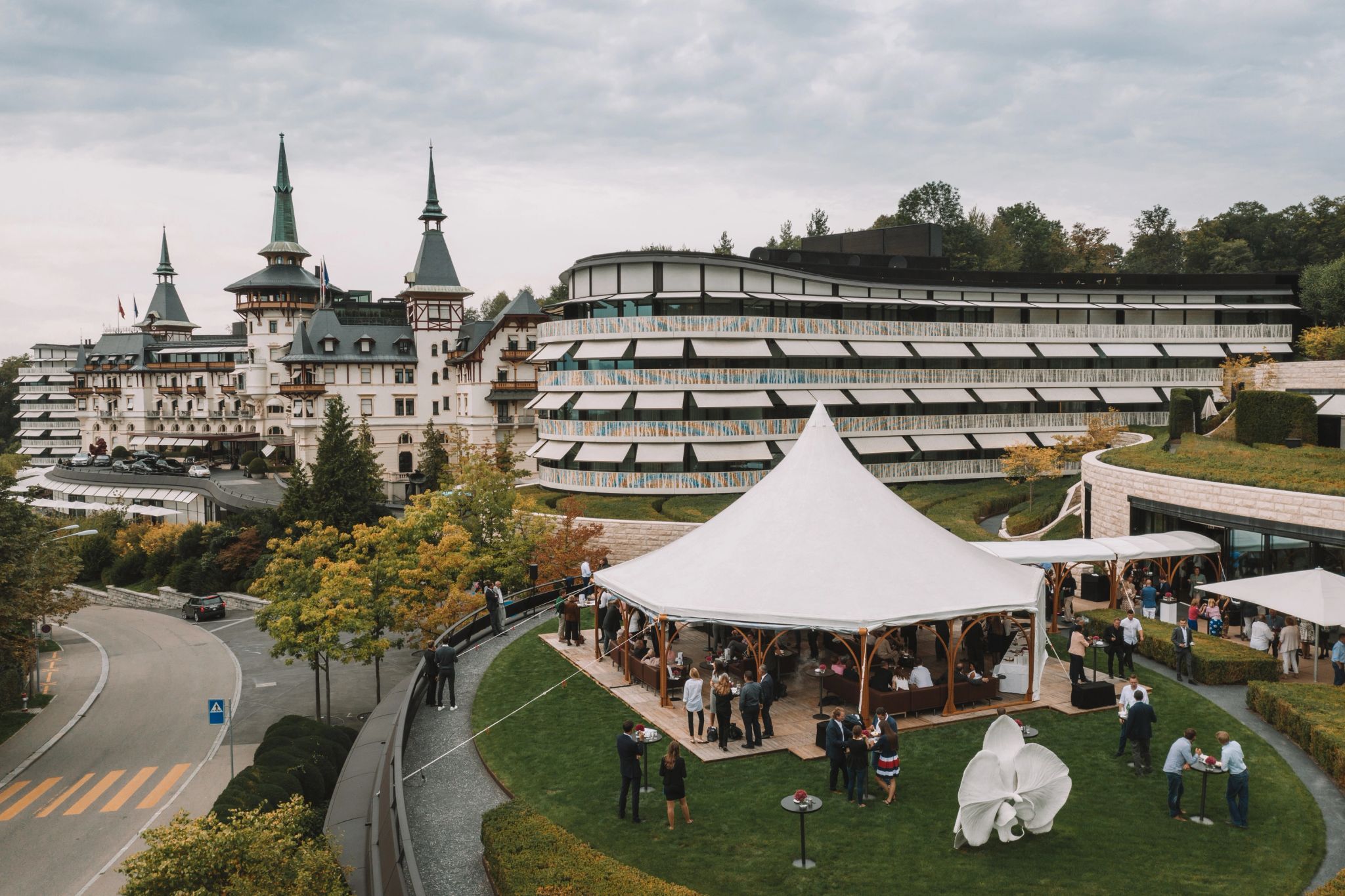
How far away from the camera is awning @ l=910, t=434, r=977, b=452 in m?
56.6

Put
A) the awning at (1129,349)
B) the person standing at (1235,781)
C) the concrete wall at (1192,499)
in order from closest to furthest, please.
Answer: the person standing at (1235,781) < the concrete wall at (1192,499) < the awning at (1129,349)

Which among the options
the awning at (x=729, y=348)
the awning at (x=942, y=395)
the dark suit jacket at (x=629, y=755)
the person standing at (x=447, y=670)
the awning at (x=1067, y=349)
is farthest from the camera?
the awning at (x=1067, y=349)

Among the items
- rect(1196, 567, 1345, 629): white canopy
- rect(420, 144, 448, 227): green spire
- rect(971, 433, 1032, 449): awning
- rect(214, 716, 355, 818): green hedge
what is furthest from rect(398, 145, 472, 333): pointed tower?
rect(1196, 567, 1345, 629): white canopy

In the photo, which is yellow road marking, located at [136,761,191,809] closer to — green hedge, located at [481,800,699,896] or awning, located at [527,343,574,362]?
green hedge, located at [481,800,699,896]

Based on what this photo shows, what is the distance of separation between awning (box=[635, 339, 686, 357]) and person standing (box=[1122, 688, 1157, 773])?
35.3 meters

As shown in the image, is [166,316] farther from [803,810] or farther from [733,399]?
[803,810]

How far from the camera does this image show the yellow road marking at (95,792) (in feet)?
93.2

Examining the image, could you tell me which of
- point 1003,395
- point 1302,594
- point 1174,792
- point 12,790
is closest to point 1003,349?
point 1003,395

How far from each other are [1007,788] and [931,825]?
164 centimetres

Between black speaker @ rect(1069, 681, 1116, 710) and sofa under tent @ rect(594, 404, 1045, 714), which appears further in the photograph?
black speaker @ rect(1069, 681, 1116, 710)

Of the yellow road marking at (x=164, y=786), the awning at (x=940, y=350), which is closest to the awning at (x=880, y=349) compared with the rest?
the awning at (x=940, y=350)

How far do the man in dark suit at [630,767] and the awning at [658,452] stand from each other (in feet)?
110

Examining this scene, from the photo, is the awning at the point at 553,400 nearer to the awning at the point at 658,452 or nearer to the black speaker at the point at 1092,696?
the awning at the point at 658,452

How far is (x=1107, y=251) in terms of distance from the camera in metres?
105
